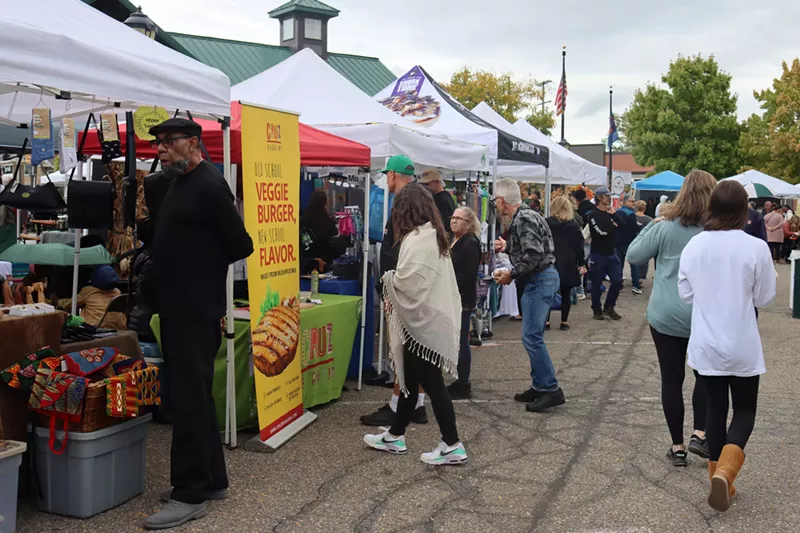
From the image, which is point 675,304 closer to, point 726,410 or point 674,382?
point 674,382

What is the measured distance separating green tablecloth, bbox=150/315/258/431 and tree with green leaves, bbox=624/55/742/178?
42494 mm

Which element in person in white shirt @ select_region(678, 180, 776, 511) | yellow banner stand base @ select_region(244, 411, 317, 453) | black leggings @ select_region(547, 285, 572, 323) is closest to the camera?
person in white shirt @ select_region(678, 180, 776, 511)

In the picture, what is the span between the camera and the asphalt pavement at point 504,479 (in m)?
4.05

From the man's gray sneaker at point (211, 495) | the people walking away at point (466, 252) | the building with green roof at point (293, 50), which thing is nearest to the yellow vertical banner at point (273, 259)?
the man's gray sneaker at point (211, 495)

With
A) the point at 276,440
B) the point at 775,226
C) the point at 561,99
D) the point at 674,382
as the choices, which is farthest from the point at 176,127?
the point at 561,99

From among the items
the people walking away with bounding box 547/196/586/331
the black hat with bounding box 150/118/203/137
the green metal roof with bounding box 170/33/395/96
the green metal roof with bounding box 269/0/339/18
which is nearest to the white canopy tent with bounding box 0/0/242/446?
the black hat with bounding box 150/118/203/137

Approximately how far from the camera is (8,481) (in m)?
3.63

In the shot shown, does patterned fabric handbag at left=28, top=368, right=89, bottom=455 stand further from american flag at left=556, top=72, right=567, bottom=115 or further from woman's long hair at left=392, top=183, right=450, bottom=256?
american flag at left=556, top=72, right=567, bottom=115

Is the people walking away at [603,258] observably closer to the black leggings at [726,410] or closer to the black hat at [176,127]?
the black leggings at [726,410]

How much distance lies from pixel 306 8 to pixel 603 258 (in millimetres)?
25849

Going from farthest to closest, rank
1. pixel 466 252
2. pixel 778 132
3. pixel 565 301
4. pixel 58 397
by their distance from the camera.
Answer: pixel 778 132, pixel 565 301, pixel 466 252, pixel 58 397

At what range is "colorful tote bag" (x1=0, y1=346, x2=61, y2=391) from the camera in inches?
154

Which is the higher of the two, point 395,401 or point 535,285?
point 535,285

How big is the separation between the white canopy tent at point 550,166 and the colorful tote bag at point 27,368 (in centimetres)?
1080
